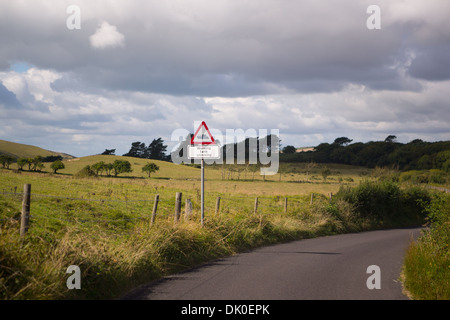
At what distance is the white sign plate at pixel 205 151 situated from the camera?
41.4 ft

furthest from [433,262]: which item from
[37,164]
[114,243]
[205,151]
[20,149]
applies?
[20,149]

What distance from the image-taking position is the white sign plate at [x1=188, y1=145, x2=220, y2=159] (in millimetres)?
12609

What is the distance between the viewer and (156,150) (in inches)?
5979

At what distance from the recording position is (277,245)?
48.5ft

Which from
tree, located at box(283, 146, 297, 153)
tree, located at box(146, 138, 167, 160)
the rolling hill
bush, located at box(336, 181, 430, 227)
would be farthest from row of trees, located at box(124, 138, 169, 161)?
bush, located at box(336, 181, 430, 227)

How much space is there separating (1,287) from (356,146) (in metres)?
158

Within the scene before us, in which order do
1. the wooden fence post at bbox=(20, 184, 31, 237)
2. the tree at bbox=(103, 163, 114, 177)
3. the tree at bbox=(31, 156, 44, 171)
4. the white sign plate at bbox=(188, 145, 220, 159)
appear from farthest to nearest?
the tree at bbox=(103, 163, 114, 177) → the tree at bbox=(31, 156, 44, 171) → the white sign plate at bbox=(188, 145, 220, 159) → the wooden fence post at bbox=(20, 184, 31, 237)

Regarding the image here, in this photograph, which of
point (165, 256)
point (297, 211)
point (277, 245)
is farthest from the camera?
point (297, 211)

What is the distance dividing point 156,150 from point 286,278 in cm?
14557

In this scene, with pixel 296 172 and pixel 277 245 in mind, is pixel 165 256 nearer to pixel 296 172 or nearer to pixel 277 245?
pixel 277 245

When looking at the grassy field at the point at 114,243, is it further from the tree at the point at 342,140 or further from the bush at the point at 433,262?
the tree at the point at 342,140

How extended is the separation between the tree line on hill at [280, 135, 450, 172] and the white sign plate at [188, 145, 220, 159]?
3557 inches

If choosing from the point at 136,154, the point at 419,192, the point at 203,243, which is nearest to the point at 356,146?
the point at 136,154

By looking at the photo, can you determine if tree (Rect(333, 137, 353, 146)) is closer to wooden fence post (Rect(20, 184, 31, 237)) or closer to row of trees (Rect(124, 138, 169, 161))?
row of trees (Rect(124, 138, 169, 161))
